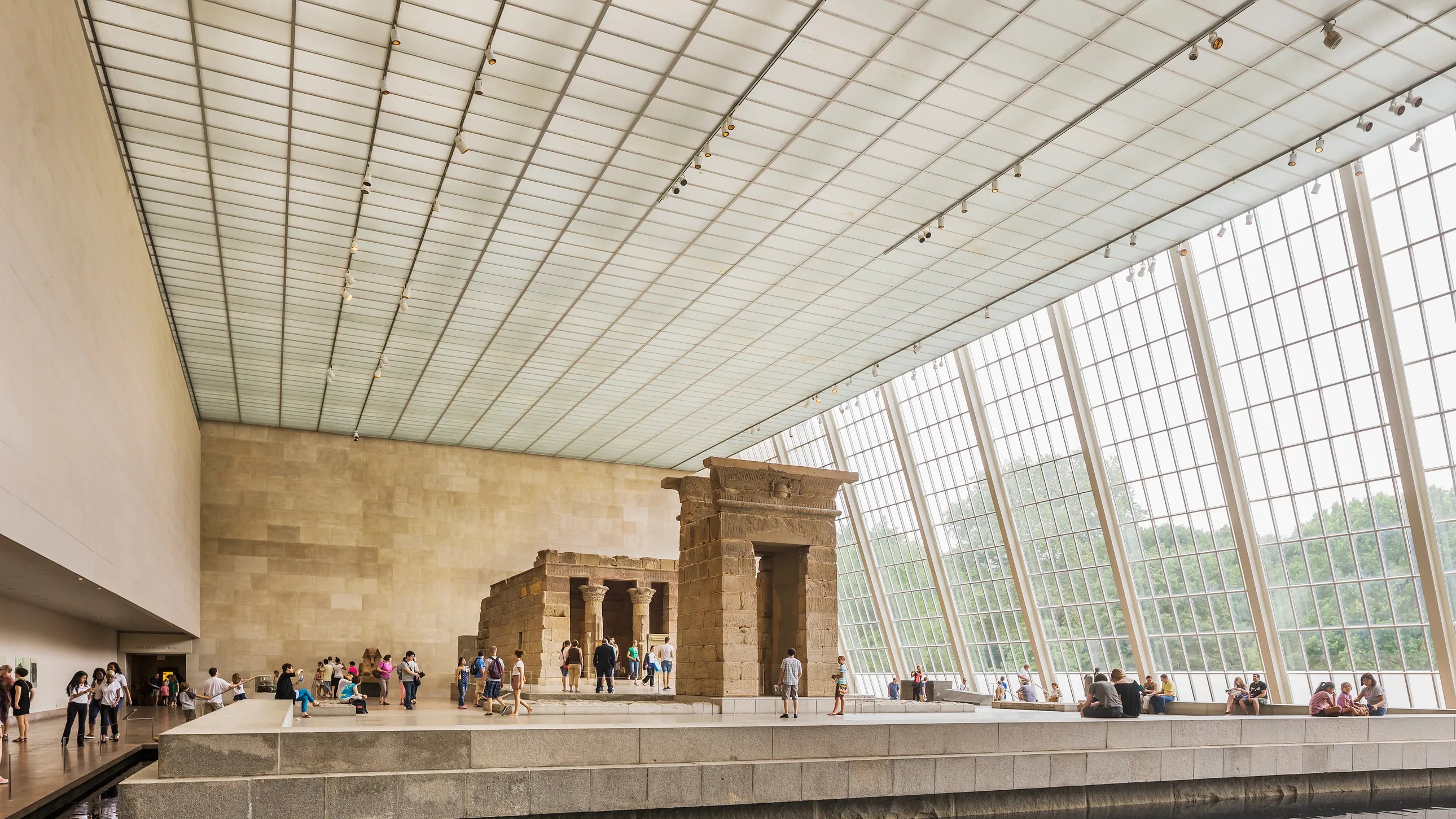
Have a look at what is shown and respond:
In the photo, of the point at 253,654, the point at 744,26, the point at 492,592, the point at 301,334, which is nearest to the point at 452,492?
the point at 492,592

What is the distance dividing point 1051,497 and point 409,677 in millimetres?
16331

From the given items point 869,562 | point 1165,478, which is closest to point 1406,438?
point 1165,478

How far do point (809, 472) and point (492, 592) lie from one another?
→ 60.3 feet

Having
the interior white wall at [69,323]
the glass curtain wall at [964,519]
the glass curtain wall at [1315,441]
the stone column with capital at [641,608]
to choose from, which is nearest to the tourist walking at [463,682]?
the interior white wall at [69,323]

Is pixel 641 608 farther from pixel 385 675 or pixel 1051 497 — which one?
pixel 1051 497

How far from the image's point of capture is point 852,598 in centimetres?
3609

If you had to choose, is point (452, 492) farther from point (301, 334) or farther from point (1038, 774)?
point (1038, 774)

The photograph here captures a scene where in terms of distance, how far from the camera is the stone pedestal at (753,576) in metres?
17.8

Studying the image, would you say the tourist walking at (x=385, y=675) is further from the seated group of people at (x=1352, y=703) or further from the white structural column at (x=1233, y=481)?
the white structural column at (x=1233, y=481)

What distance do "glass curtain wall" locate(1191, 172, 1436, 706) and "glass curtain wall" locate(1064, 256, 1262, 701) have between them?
2.99 feet

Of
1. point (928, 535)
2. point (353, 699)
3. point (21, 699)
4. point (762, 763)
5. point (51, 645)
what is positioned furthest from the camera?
point (928, 535)

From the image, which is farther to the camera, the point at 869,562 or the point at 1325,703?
the point at 869,562

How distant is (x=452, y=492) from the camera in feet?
124

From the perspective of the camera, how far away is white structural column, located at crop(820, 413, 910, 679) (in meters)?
34.1
